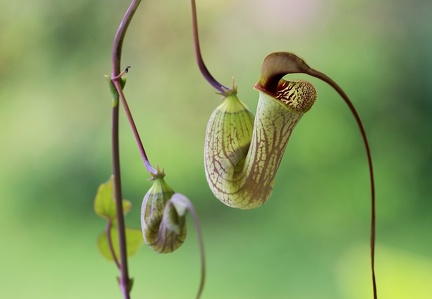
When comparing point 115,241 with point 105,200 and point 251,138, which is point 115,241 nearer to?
→ point 105,200

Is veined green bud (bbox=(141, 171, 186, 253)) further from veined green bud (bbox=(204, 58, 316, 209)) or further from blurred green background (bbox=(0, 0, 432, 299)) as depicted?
blurred green background (bbox=(0, 0, 432, 299))

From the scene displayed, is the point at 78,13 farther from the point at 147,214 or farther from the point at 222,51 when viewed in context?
the point at 147,214

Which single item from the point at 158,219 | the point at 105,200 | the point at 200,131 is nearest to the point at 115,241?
the point at 105,200

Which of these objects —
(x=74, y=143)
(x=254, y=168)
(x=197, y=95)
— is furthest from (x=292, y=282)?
(x=254, y=168)

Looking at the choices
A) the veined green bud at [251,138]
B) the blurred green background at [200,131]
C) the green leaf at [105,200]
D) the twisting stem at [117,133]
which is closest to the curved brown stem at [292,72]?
the veined green bud at [251,138]

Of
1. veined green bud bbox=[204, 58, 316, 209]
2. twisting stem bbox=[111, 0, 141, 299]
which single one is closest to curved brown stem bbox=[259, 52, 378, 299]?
veined green bud bbox=[204, 58, 316, 209]
